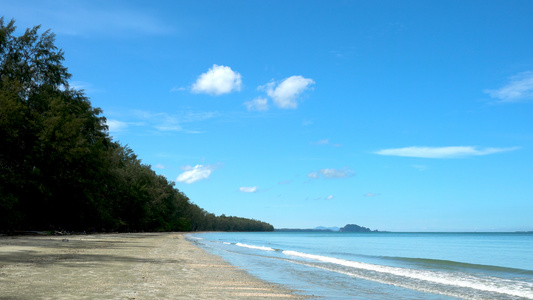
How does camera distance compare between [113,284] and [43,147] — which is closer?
[113,284]

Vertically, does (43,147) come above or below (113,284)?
above

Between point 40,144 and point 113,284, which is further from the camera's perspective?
point 40,144

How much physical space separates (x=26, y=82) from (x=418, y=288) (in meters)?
51.5

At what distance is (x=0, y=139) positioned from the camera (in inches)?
1702

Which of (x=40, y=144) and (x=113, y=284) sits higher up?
(x=40, y=144)

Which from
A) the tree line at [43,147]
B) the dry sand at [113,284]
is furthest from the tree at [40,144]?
the dry sand at [113,284]

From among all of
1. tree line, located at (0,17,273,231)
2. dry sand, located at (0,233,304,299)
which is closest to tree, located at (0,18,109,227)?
tree line, located at (0,17,273,231)

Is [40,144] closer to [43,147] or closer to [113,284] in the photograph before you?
[43,147]

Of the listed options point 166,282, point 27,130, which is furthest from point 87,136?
point 166,282

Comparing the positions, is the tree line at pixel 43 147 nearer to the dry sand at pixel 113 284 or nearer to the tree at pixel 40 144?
the tree at pixel 40 144

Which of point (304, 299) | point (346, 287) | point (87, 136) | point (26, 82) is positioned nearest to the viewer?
point (304, 299)

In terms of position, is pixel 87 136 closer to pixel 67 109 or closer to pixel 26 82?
pixel 67 109

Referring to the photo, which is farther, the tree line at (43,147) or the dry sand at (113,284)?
the tree line at (43,147)

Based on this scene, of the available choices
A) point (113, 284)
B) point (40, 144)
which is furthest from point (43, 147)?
point (113, 284)
